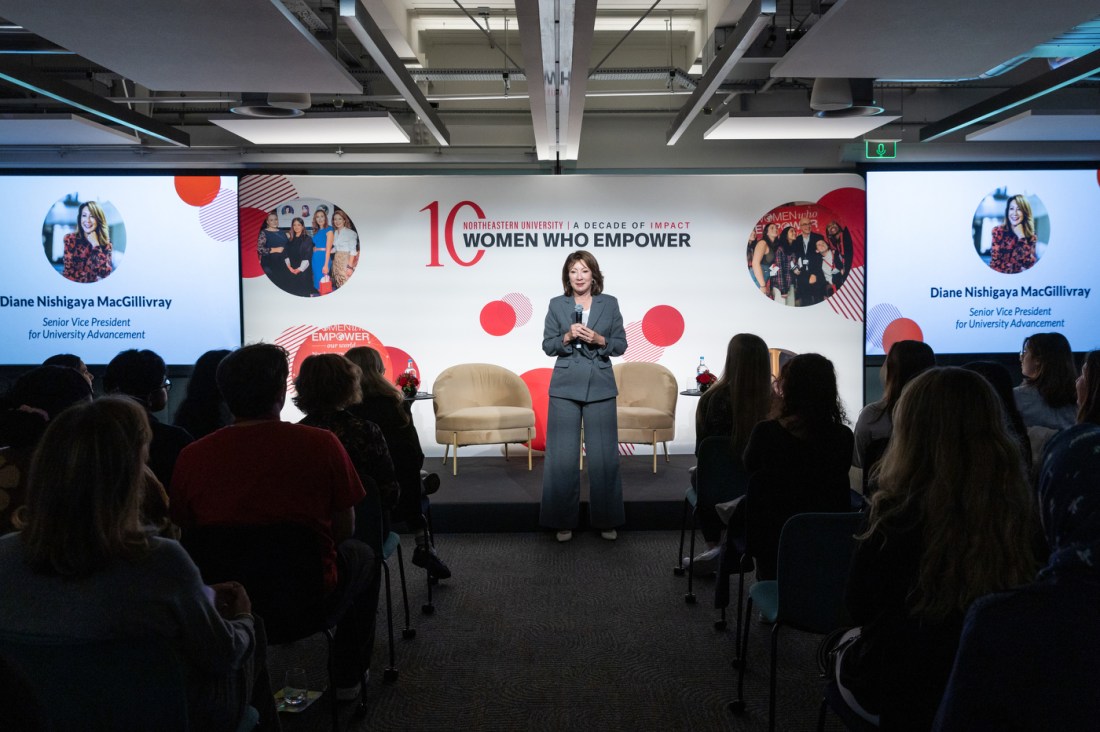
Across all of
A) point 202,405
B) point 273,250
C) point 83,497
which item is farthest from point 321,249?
point 83,497

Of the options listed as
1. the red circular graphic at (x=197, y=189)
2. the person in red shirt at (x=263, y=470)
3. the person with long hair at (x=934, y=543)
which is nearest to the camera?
the person with long hair at (x=934, y=543)

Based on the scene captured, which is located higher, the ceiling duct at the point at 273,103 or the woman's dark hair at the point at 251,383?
the ceiling duct at the point at 273,103

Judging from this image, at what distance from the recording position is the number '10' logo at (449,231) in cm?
745

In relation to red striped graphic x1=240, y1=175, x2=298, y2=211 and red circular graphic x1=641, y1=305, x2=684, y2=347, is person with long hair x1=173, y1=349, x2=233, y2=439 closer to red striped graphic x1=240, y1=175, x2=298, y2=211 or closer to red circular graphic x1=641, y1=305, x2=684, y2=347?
red striped graphic x1=240, y1=175, x2=298, y2=211

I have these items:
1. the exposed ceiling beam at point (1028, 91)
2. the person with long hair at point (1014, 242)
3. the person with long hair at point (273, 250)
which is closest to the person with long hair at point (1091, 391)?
the exposed ceiling beam at point (1028, 91)

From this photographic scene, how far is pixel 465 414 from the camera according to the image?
6.53 metres

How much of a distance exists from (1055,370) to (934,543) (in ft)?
8.25

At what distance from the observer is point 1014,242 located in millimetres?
7598

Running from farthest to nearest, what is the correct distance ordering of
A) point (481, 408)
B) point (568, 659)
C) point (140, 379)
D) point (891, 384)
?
point (481, 408) < point (891, 384) < point (568, 659) < point (140, 379)

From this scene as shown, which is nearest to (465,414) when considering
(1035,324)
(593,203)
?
A: (593,203)

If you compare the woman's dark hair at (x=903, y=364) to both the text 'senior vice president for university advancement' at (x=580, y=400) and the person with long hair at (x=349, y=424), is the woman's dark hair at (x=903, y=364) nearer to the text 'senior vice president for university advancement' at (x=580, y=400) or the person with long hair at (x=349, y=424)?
the text 'senior vice president for university advancement' at (x=580, y=400)

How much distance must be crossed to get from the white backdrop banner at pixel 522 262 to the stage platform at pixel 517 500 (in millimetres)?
1256

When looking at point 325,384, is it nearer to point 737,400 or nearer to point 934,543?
point 737,400

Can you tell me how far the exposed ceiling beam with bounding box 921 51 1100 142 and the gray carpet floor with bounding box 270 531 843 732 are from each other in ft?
12.6
